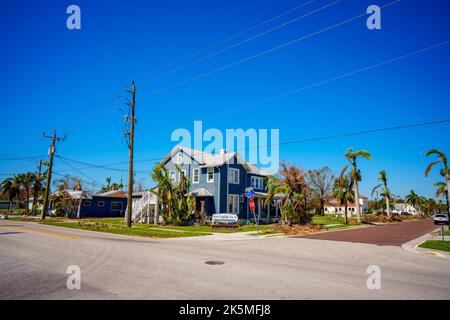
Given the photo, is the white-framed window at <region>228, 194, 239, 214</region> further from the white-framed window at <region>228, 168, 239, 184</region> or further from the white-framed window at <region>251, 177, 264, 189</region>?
the white-framed window at <region>251, 177, 264, 189</region>

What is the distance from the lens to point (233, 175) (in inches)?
1346

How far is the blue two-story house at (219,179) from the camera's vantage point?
32438 millimetres

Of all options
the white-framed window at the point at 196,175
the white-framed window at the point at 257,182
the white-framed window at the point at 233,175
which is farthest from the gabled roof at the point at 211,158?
the white-framed window at the point at 196,175

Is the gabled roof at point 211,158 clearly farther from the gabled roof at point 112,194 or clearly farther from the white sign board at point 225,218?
the gabled roof at point 112,194

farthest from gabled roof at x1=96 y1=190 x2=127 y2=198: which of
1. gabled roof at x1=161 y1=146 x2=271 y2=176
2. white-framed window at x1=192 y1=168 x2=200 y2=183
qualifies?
white-framed window at x1=192 y1=168 x2=200 y2=183

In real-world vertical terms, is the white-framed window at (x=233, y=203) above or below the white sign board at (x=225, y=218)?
above

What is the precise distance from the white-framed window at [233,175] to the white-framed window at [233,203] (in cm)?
162

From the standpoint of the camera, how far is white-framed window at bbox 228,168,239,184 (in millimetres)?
33619

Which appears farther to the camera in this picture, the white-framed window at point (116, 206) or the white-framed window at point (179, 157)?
the white-framed window at point (116, 206)

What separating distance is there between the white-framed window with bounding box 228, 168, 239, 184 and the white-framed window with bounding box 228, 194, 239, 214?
63.6 inches
